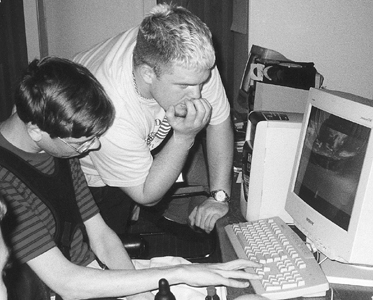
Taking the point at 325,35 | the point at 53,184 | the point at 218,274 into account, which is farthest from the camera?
the point at 325,35

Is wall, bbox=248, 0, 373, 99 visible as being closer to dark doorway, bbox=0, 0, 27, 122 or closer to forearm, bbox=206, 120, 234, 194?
forearm, bbox=206, 120, 234, 194

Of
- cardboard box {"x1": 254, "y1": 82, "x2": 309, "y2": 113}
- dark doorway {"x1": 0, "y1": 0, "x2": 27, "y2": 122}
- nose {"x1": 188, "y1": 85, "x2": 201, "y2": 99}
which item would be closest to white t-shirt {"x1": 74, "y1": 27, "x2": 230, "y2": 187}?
nose {"x1": 188, "y1": 85, "x2": 201, "y2": 99}

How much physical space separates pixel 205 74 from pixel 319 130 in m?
0.39

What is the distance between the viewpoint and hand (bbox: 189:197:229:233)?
5.39ft

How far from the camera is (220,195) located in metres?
1.76

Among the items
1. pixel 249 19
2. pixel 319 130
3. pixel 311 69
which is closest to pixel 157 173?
pixel 319 130

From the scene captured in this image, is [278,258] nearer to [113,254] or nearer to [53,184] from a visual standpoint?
[113,254]

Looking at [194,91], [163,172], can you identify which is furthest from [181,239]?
[194,91]

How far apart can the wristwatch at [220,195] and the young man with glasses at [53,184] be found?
54 centimetres

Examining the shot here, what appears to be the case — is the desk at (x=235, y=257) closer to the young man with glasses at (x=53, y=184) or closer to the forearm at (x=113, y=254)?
the young man with glasses at (x=53, y=184)

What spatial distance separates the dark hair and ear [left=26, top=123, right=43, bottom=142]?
16 mm

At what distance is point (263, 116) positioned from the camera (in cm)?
148

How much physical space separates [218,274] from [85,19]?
2.94 m

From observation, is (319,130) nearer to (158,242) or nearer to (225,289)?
(225,289)
